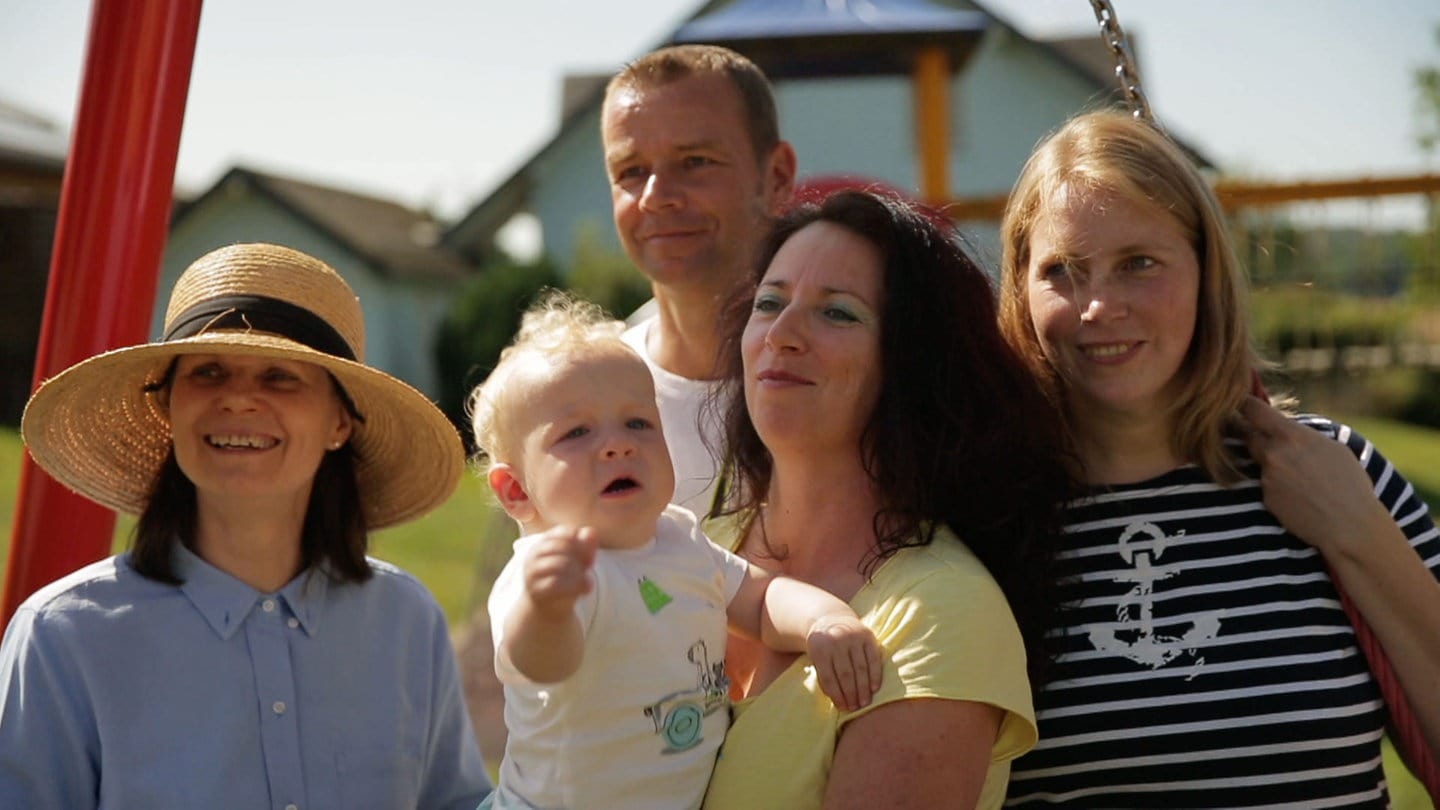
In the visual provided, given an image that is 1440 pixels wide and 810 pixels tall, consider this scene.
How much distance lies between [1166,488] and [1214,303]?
339 mm

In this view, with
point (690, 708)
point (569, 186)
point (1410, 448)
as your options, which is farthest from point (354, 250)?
point (690, 708)

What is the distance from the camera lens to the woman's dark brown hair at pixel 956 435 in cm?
240

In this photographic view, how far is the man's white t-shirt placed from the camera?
10.4 feet

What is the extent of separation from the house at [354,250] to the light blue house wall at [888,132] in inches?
86.1

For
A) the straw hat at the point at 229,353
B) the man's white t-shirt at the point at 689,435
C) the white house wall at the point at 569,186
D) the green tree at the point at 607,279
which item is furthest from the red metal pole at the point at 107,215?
the white house wall at the point at 569,186

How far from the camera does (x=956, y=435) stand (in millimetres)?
2404

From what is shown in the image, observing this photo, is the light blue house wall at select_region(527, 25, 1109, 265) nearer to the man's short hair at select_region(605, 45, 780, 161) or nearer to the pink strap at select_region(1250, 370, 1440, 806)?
the man's short hair at select_region(605, 45, 780, 161)

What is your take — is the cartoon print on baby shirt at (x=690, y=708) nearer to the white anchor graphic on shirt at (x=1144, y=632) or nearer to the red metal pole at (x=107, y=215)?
the white anchor graphic on shirt at (x=1144, y=632)

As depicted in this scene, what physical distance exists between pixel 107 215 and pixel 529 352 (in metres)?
1.11

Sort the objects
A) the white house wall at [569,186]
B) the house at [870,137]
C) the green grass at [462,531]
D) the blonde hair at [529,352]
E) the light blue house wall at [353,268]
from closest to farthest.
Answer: the blonde hair at [529,352] < the green grass at [462,531] < the light blue house wall at [353,268] < the house at [870,137] < the white house wall at [569,186]

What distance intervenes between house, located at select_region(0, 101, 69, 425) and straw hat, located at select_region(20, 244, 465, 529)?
1810cm

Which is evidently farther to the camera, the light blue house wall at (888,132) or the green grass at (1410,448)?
the light blue house wall at (888,132)

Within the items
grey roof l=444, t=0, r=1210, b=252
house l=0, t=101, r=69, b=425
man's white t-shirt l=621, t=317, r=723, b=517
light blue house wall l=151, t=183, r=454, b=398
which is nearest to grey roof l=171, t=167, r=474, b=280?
light blue house wall l=151, t=183, r=454, b=398

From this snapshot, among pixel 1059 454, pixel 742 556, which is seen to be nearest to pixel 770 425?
pixel 742 556
